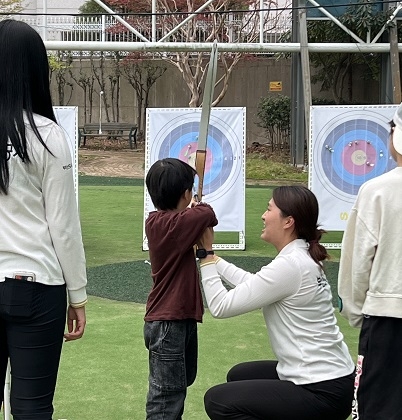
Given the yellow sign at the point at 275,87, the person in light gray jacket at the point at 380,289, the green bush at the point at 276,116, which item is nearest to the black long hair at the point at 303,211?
the person in light gray jacket at the point at 380,289

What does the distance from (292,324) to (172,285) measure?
0.45m

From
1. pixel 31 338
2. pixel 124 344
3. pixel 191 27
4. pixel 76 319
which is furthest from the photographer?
pixel 191 27

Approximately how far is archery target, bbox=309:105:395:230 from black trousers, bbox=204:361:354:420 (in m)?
5.02

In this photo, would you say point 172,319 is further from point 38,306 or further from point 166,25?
point 166,25

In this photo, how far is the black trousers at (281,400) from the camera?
95.7 inches

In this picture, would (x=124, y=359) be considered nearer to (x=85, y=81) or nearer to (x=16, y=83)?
(x=16, y=83)

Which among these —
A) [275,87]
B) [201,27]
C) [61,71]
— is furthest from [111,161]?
[275,87]

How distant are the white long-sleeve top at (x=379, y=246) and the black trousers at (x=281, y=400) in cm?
38

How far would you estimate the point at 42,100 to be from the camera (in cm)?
212

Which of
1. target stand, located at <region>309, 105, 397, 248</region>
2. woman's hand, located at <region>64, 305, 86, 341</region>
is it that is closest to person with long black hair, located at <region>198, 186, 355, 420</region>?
woman's hand, located at <region>64, 305, 86, 341</region>

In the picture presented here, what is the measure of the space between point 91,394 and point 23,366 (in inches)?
56.4

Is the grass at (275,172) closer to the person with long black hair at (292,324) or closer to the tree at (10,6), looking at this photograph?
the tree at (10,6)

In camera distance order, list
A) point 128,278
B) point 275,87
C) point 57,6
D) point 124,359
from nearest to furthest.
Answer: point 124,359, point 128,278, point 275,87, point 57,6

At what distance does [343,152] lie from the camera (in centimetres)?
764
